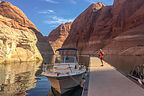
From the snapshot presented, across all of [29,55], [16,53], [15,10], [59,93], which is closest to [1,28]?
[16,53]

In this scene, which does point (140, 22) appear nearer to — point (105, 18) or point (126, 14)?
point (126, 14)

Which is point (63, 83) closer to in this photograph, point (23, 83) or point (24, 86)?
point (24, 86)

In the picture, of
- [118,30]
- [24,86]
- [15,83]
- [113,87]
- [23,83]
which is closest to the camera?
[113,87]

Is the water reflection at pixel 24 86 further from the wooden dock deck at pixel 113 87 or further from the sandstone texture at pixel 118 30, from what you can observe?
the sandstone texture at pixel 118 30

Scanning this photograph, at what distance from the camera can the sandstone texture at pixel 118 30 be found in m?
47.8

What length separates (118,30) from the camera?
202ft

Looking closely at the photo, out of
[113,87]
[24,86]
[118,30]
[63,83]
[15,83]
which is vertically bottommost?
[24,86]

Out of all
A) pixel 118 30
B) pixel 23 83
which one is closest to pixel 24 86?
pixel 23 83

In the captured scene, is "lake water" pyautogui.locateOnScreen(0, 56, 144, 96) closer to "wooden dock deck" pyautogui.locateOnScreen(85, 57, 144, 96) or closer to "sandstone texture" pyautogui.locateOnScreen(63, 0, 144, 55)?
"wooden dock deck" pyautogui.locateOnScreen(85, 57, 144, 96)

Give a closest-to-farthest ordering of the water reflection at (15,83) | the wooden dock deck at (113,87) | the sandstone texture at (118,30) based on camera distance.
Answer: the wooden dock deck at (113,87) < the water reflection at (15,83) < the sandstone texture at (118,30)

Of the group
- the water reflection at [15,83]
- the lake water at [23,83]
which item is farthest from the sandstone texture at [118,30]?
the water reflection at [15,83]

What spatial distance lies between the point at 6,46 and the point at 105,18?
66281 millimetres

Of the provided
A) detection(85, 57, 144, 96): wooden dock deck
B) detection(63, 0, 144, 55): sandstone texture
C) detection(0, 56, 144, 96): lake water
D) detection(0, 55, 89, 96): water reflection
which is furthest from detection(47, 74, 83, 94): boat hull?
detection(63, 0, 144, 55): sandstone texture

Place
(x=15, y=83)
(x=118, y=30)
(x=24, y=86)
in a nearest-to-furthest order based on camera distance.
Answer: (x=24, y=86)
(x=15, y=83)
(x=118, y=30)
